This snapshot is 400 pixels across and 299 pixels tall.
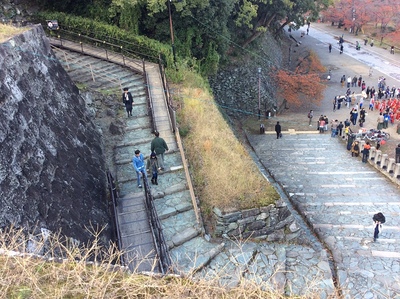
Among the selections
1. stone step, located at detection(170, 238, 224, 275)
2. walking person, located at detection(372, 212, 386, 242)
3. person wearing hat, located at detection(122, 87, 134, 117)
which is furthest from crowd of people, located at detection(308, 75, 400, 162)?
stone step, located at detection(170, 238, 224, 275)

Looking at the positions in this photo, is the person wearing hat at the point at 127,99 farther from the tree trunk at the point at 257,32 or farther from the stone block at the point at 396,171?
the tree trunk at the point at 257,32

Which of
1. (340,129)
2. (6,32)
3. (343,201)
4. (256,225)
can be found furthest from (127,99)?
(340,129)

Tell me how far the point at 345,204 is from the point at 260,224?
16.4ft

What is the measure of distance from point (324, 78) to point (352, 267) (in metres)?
31.5

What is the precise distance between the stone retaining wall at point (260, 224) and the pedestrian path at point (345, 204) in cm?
158

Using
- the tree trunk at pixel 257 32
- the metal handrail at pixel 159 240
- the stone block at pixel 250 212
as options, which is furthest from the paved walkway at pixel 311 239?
the tree trunk at pixel 257 32

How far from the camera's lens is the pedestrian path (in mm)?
9008

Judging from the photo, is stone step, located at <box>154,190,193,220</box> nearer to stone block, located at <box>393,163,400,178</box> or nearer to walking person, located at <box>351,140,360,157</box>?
stone block, located at <box>393,163,400,178</box>

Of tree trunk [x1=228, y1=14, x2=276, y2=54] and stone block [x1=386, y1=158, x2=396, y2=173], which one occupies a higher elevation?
tree trunk [x1=228, y1=14, x2=276, y2=54]

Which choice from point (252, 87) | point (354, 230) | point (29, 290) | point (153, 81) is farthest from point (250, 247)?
point (252, 87)

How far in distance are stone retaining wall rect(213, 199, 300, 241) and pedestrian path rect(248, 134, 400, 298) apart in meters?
1.58

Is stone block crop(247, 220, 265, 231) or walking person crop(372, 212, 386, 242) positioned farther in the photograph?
walking person crop(372, 212, 386, 242)

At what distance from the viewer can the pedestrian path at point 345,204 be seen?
9008mm

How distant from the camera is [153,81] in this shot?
1655 centimetres
